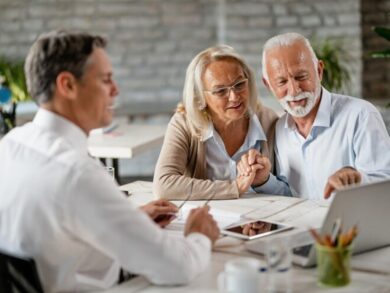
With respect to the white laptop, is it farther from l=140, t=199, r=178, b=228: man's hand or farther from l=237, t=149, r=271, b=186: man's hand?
l=237, t=149, r=271, b=186: man's hand

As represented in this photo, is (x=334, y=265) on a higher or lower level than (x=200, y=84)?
lower

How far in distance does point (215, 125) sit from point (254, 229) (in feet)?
2.31

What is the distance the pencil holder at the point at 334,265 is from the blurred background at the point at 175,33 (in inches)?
150

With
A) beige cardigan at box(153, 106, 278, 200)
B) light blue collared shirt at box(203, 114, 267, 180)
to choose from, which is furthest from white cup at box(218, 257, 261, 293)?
light blue collared shirt at box(203, 114, 267, 180)

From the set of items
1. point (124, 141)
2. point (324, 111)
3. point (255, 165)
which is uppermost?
point (324, 111)

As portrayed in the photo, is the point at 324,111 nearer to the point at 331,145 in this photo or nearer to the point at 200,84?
the point at 331,145

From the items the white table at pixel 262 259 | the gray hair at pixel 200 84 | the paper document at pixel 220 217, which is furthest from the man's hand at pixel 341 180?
the gray hair at pixel 200 84

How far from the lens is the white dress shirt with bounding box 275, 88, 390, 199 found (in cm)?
254

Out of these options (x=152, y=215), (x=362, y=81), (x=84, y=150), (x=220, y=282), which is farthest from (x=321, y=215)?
(x=362, y=81)

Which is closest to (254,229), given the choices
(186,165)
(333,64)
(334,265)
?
(334,265)

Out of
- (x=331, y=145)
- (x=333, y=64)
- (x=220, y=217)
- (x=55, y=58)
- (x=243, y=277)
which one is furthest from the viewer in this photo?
(x=333, y=64)

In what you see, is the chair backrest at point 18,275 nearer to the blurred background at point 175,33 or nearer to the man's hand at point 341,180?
the man's hand at point 341,180

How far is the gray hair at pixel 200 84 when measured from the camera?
2.71 meters

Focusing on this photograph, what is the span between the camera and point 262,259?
189 centimetres
